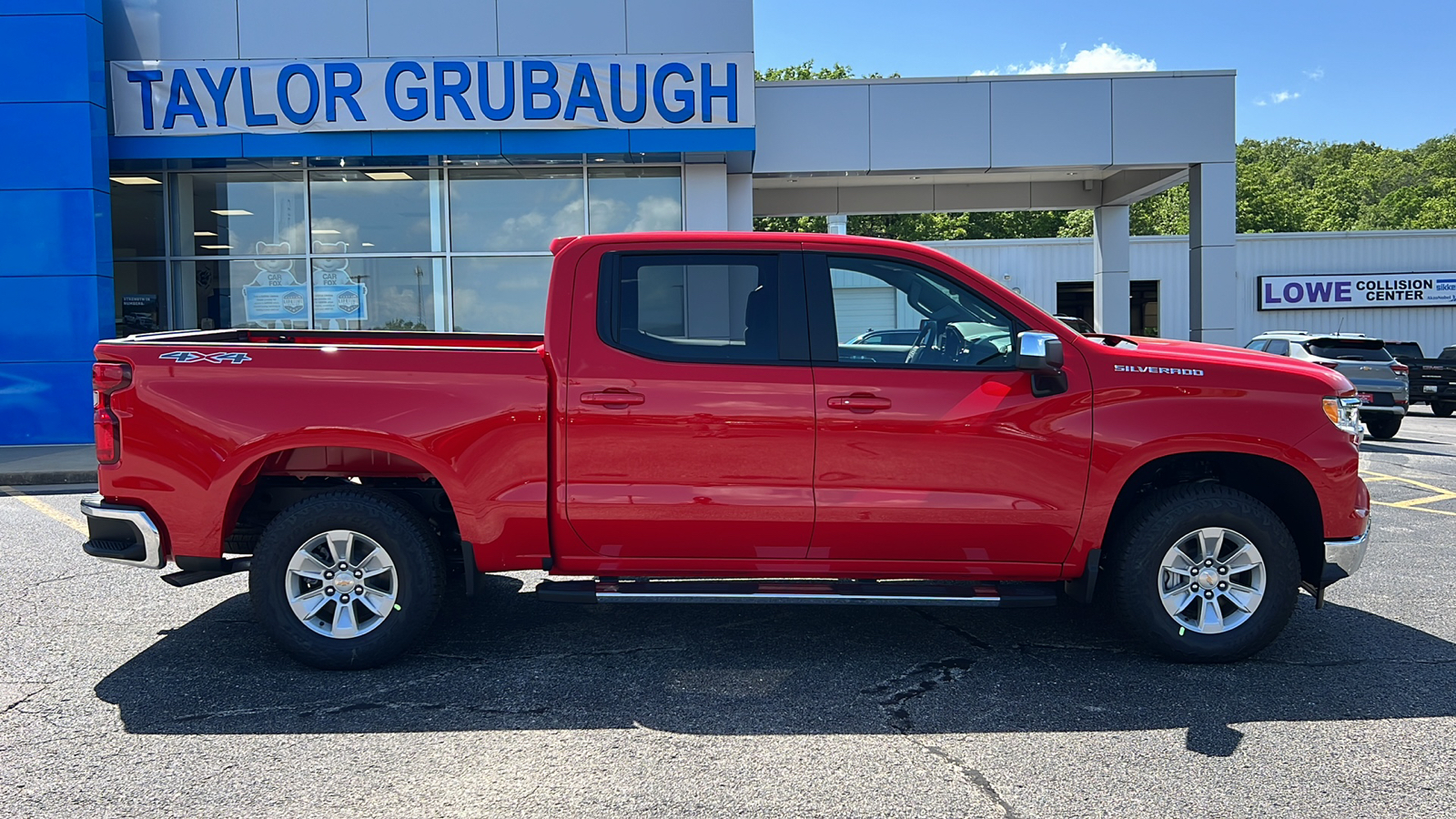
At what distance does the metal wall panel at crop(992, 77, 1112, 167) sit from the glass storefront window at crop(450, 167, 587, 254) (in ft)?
21.7

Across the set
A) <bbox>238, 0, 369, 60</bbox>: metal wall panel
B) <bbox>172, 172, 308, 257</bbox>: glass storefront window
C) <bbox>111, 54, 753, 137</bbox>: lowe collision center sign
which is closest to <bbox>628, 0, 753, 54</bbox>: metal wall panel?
<bbox>111, 54, 753, 137</bbox>: lowe collision center sign

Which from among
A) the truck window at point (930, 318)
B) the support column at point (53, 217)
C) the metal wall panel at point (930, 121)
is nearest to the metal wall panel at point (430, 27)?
the support column at point (53, 217)

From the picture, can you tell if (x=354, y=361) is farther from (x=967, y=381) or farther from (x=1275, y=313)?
(x=1275, y=313)

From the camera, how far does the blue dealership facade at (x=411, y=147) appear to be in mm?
14375

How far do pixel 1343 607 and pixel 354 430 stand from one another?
5352 mm

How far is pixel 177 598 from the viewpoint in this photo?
631cm

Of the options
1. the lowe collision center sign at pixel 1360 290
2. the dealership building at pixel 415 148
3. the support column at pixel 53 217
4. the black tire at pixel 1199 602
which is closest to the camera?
the black tire at pixel 1199 602

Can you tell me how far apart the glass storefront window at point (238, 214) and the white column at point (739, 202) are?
6.44 m

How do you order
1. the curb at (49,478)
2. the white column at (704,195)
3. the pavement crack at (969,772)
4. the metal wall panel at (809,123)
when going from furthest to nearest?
the metal wall panel at (809,123)
the white column at (704,195)
the curb at (49,478)
the pavement crack at (969,772)

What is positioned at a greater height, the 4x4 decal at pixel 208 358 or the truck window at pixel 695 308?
the truck window at pixel 695 308

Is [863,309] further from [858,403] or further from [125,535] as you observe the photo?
[125,535]

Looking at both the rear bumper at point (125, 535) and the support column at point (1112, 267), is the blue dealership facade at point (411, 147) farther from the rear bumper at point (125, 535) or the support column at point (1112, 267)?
the rear bumper at point (125, 535)

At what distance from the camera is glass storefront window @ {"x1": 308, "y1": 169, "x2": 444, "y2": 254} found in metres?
15.9

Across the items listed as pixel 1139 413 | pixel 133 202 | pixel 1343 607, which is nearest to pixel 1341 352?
pixel 1343 607
